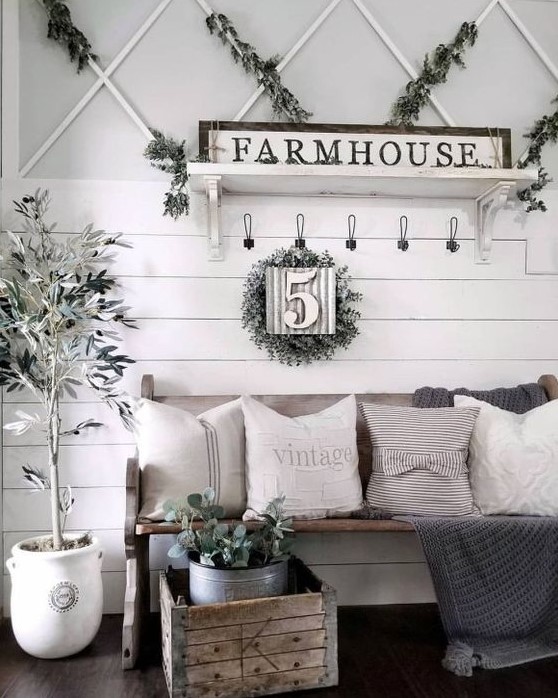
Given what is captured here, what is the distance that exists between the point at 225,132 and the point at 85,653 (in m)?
1.85

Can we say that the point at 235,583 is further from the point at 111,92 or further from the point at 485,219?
the point at 111,92

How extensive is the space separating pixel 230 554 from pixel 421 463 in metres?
0.74

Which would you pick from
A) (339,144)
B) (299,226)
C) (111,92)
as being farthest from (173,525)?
(111,92)

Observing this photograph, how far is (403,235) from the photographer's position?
8.66 feet

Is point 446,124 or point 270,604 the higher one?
point 446,124

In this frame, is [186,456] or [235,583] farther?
[186,456]

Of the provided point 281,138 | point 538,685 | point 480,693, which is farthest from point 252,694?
point 281,138

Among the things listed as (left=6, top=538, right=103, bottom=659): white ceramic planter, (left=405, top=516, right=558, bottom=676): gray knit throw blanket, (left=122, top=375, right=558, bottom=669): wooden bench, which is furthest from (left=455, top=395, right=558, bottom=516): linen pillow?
(left=6, top=538, right=103, bottom=659): white ceramic planter

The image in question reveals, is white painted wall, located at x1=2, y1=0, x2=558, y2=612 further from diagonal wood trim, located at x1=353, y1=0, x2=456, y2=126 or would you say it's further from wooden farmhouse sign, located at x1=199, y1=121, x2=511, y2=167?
wooden farmhouse sign, located at x1=199, y1=121, x2=511, y2=167

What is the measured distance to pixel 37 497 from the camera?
2.50 meters

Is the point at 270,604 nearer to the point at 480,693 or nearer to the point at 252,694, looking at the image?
the point at 252,694

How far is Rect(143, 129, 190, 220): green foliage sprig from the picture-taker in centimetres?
247

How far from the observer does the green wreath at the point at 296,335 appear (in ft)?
8.25

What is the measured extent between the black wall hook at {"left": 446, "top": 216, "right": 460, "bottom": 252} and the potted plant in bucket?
1251mm
